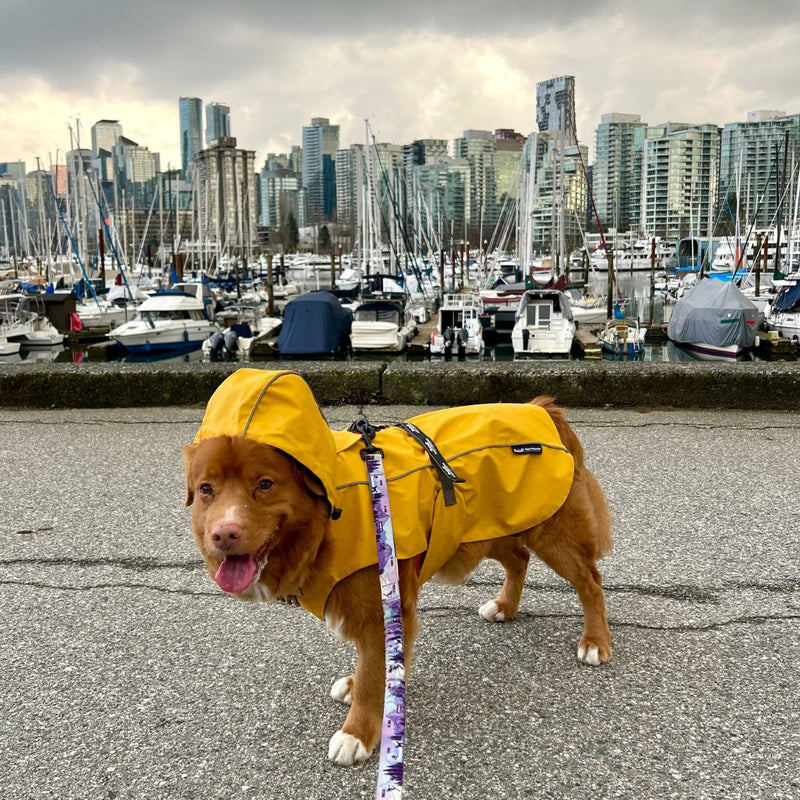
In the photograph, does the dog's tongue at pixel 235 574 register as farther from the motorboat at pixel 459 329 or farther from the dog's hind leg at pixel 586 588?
the motorboat at pixel 459 329

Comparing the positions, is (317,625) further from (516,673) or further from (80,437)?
(80,437)

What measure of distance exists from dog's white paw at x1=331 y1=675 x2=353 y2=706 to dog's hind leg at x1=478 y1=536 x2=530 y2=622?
0.94 meters

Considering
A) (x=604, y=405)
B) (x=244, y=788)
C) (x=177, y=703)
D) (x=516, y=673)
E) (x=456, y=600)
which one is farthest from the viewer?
(x=604, y=405)

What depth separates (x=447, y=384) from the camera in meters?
8.70

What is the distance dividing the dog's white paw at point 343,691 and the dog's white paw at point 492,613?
0.92 metres

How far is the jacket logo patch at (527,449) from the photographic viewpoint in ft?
11.0

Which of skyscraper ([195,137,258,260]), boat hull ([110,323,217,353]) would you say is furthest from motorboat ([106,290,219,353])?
skyscraper ([195,137,258,260])

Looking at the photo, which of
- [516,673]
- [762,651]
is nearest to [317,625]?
[516,673]

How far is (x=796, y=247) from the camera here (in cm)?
5034

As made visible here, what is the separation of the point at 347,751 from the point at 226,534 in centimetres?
106

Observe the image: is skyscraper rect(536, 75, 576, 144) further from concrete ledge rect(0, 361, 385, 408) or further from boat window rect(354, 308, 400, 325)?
concrete ledge rect(0, 361, 385, 408)

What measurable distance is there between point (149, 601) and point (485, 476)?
83.0 inches

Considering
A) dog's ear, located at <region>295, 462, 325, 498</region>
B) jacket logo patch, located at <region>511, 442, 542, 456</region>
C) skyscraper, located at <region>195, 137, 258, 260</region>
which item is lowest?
jacket logo patch, located at <region>511, 442, 542, 456</region>

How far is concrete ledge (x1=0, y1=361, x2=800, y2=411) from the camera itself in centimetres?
831
